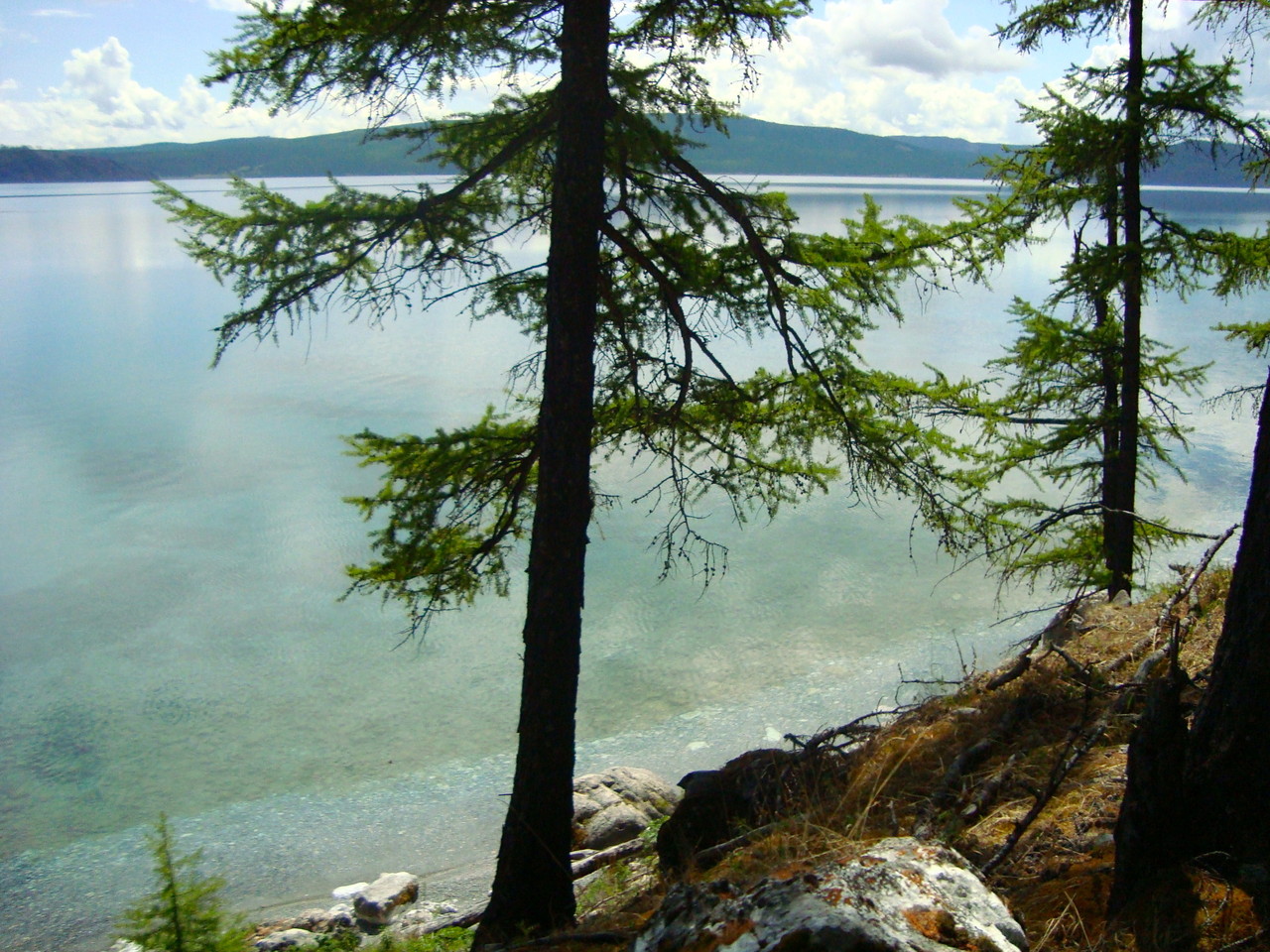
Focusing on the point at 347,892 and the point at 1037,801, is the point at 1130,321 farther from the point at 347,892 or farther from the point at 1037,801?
the point at 347,892

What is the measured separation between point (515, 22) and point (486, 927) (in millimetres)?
5125

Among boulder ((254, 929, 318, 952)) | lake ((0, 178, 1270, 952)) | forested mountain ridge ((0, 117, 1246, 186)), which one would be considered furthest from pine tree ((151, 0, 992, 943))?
forested mountain ridge ((0, 117, 1246, 186))

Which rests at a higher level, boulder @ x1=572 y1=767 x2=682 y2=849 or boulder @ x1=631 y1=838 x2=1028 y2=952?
boulder @ x1=631 y1=838 x2=1028 y2=952

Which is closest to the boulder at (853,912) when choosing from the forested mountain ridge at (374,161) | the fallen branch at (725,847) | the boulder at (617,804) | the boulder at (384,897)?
the fallen branch at (725,847)

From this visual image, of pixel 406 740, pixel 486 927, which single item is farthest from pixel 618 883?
pixel 406 740

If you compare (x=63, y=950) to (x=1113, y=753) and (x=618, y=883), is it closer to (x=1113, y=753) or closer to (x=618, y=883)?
(x=618, y=883)

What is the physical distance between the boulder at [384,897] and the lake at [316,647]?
0.88 feet

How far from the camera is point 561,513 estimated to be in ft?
16.3

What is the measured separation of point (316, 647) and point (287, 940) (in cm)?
671

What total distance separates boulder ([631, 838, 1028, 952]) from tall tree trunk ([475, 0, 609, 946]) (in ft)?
8.33

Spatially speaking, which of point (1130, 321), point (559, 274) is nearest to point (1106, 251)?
point (1130, 321)

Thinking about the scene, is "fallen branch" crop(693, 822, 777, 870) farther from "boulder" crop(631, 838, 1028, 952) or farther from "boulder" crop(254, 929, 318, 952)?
"boulder" crop(254, 929, 318, 952)

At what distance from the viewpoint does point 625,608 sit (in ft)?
45.2

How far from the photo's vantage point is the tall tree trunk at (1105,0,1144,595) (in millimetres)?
8586
